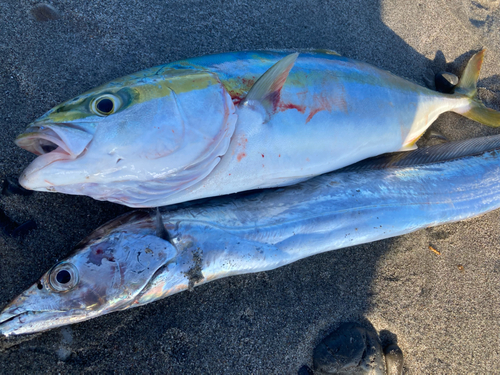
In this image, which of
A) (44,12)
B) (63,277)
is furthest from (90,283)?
(44,12)

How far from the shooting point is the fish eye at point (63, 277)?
1.56m

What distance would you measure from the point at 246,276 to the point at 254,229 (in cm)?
48

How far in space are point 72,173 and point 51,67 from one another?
1059 mm

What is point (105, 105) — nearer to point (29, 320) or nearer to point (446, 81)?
point (29, 320)

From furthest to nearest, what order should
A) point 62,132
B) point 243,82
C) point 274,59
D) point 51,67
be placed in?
point 51,67, point 274,59, point 243,82, point 62,132

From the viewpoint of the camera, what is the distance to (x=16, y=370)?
1.78 metres

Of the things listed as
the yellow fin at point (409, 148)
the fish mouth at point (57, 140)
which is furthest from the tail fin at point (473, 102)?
the fish mouth at point (57, 140)

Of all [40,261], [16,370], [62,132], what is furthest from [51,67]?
[16,370]

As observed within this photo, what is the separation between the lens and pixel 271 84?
1.68m

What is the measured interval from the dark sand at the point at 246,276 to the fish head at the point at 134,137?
559mm

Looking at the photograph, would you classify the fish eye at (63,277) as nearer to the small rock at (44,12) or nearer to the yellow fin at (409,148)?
the small rock at (44,12)

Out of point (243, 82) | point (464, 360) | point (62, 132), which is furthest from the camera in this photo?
point (464, 360)

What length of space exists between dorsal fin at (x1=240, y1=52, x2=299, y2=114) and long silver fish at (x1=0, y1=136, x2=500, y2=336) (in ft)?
1.87

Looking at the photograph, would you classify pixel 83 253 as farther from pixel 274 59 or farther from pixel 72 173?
pixel 274 59
